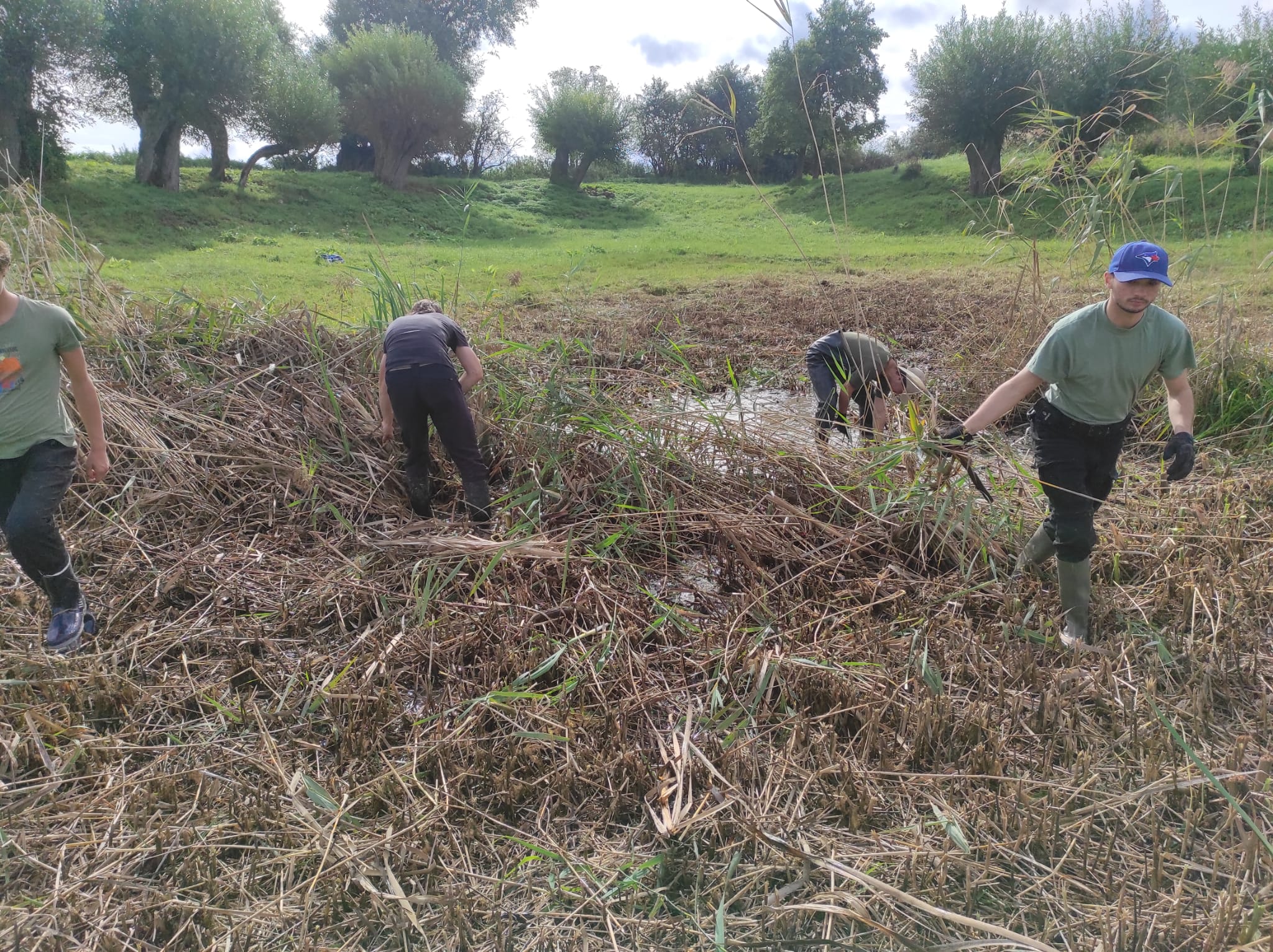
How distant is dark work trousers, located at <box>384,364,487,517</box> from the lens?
12.5 ft

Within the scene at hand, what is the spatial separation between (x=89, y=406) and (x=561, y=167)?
31.9 meters

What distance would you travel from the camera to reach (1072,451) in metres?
2.97

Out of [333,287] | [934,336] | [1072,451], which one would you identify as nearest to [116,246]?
[333,287]

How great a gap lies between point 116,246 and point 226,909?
1640cm

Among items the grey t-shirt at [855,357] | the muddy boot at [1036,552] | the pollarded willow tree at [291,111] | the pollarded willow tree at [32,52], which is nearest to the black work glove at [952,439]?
the muddy boot at [1036,552]

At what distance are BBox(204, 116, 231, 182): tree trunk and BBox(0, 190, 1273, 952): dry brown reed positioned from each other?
20481 millimetres

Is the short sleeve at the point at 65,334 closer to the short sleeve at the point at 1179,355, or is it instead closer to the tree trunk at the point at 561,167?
the short sleeve at the point at 1179,355

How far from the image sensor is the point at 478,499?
13.0 ft

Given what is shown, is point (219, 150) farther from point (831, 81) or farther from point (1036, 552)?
point (1036, 552)

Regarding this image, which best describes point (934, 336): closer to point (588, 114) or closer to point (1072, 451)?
point (1072, 451)

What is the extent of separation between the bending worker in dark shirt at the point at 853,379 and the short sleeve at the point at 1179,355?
1268 millimetres

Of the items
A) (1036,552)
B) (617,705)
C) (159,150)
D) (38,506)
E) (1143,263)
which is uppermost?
(159,150)

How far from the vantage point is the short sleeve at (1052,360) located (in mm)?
2840

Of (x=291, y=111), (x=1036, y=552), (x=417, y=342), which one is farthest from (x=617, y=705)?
(x=291, y=111)
